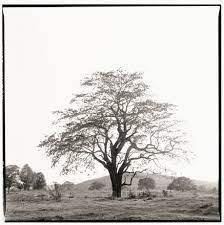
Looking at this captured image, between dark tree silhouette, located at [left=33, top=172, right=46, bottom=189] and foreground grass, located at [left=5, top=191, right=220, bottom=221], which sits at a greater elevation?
dark tree silhouette, located at [left=33, top=172, right=46, bottom=189]

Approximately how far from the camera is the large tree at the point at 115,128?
235 inches

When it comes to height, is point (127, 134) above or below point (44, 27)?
below

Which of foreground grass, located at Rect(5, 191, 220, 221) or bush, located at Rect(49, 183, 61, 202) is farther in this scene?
bush, located at Rect(49, 183, 61, 202)

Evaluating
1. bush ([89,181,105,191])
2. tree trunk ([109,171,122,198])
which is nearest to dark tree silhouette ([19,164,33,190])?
bush ([89,181,105,191])

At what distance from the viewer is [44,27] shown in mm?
5988

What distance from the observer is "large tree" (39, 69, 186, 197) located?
235 inches

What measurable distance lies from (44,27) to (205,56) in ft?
6.26

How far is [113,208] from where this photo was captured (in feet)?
19.3

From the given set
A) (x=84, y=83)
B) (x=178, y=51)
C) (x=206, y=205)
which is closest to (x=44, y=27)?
(x=84, y=83)

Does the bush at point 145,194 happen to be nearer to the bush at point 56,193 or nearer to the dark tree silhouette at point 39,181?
the bush at point 56,193

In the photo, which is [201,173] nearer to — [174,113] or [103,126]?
[174,113]

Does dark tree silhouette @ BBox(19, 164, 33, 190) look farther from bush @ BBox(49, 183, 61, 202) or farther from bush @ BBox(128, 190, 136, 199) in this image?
bush @ BBox(128, 190, 136, 199)

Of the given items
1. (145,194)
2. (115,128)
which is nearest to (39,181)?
(115,128)

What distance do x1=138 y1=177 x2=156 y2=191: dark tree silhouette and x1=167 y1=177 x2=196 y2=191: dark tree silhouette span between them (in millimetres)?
186
